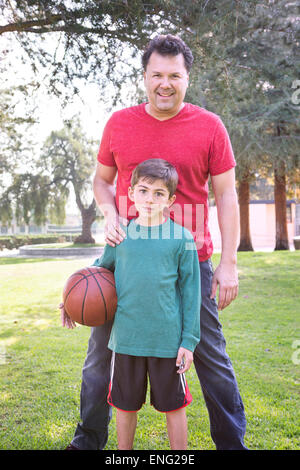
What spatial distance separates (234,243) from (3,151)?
21.4 meters

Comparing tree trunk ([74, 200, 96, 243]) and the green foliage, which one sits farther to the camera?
tree trunk ([74, 200, 96, 243])

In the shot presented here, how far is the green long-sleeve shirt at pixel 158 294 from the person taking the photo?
2.09 metres

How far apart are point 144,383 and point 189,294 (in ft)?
1.67

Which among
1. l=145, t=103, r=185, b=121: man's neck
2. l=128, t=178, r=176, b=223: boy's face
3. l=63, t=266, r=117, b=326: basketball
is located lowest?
l=63, t=266, r=117, b=326: basketball

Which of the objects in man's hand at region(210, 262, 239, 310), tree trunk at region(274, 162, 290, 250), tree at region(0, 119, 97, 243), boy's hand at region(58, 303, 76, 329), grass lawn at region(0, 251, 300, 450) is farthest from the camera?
tree at region(0, 119, 97, 243)

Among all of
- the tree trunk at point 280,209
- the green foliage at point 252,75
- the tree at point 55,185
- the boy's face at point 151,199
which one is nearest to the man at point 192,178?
the boy's face at point 151,199

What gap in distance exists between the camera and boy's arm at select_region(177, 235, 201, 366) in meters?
2.09

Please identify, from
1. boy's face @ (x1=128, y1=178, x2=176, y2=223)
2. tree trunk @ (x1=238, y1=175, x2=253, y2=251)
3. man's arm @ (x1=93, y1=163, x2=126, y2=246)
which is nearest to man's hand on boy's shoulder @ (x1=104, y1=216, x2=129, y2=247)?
man's arm @ (x1=93, y1=163, x2=126, y2=246)

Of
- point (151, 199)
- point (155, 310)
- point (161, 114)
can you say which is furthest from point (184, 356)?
point (161, 114)

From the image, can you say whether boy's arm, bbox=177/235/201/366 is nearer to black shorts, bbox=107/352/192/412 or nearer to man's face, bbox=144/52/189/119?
black shorts, bbox=107/352/192/412

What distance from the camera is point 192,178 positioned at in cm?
228

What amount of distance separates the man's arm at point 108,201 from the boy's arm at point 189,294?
34 cm

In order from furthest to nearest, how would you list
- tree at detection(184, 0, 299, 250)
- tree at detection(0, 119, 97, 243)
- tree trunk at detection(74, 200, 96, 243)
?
tree trunk at detection(74, 200, 96, 243) → tree at detection(0, 119, 97, 243) → tree at detection(184, 0, 299, 250)

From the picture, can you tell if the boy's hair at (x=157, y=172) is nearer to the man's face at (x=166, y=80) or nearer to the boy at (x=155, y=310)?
the boy at (x=155, y=310)
